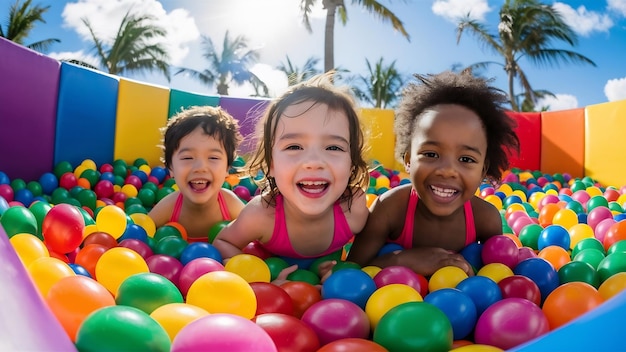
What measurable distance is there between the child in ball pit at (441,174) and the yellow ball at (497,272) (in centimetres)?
5

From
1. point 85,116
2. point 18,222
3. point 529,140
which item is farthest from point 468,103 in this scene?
point 529,140

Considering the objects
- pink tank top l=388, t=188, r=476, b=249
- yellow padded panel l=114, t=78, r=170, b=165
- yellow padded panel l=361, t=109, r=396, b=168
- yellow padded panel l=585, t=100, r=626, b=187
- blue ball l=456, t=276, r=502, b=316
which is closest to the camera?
blue ball l=456, t=276, r=502, b=316

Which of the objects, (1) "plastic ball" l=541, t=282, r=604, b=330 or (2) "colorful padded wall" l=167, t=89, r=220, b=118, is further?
(2) "colorful padded wall" l=167, t=89, r=220, b=118

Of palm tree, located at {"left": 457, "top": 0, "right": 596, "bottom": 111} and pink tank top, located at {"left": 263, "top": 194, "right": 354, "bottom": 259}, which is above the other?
palm tree, located at {"left": 457, "top": 0, "right": 596, "bottom": 111}

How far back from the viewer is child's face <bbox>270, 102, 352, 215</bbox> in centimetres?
135

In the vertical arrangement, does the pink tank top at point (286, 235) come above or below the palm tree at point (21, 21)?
below

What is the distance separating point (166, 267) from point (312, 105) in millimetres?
568

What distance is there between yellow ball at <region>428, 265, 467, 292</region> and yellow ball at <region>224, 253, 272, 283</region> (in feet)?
1.36

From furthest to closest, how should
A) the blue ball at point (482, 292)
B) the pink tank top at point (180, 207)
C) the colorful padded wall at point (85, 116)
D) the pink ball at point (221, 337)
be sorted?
the colorful padded wall at point (85, 116), the pink tank top at point (180, 207), the blue ball at point (482, 292), the pink ball at point (221, 337)

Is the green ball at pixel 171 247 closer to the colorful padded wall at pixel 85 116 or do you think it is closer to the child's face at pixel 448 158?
the child's face at pixel 448 158

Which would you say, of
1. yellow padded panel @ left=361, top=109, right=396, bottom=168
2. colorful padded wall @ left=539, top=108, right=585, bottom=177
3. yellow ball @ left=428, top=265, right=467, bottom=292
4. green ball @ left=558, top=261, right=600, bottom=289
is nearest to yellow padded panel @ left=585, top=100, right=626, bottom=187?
colorful padded wall @ left=539, top=108, right=585, bottom=177

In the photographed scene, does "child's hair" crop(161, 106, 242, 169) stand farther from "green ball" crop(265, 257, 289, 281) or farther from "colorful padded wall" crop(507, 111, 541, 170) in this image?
"colorful padded wall" crop(507, 111, 541, 170)

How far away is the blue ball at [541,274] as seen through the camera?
125 cm

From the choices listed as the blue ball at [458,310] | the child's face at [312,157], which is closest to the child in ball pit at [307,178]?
the child's face at [312,157]
